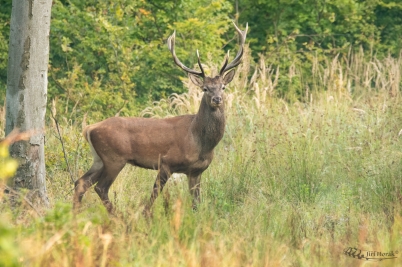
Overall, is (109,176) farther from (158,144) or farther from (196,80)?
(196,80)

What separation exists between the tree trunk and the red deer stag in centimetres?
120

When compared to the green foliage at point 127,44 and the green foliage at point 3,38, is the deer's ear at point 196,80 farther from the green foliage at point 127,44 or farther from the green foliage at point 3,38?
the green foliage at point 3,38

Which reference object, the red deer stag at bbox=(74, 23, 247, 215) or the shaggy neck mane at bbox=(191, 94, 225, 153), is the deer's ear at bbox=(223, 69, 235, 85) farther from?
the shaggy neck mane at bbox=(191, 94, 225, 153)

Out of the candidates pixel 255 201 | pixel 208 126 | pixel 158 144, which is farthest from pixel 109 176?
pixel 255 201

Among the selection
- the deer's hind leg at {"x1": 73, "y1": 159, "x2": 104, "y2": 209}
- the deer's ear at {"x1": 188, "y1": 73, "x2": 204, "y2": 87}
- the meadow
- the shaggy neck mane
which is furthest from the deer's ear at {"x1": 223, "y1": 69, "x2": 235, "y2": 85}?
the deer's hind leg at {"x1": 73, "y1": 159, "x2": 104, "y2": 209}

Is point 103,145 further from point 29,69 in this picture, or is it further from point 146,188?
point 29,69

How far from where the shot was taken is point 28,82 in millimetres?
7129

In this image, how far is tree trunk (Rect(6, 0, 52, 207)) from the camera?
7.07 meters

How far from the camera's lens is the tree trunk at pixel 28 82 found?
7.07m

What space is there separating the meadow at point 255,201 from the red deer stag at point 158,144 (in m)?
0.23

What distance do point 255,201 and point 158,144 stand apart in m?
1.30

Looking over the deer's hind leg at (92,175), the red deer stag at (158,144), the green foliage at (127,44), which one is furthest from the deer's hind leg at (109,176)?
the green foliage at (127,44)

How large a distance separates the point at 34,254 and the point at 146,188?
435 centimetres

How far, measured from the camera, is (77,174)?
29.6ft
